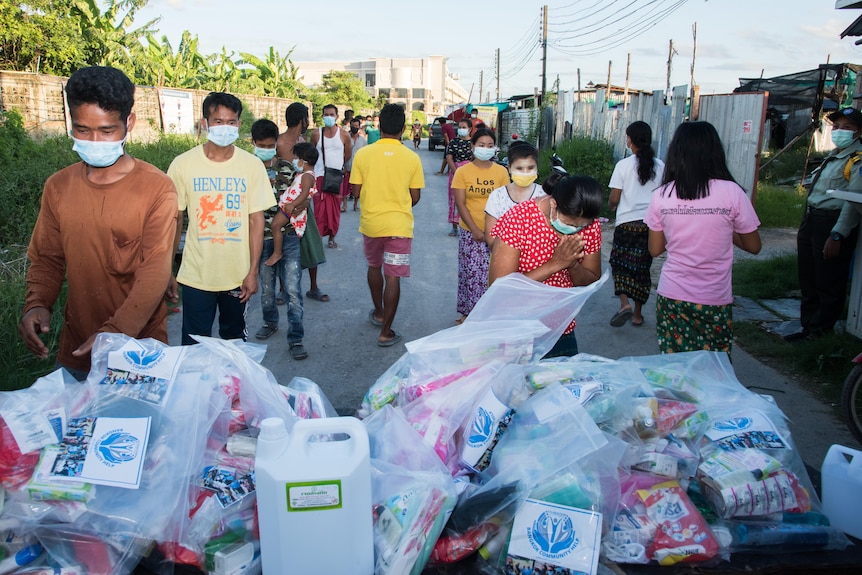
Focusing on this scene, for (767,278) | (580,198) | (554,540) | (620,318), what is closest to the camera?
(554,540)

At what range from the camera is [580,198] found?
292cm

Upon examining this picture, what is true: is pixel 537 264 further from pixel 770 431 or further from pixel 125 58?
pixel 125 58

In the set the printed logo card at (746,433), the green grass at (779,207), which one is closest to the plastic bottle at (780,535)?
the printed logo card at (746,433)

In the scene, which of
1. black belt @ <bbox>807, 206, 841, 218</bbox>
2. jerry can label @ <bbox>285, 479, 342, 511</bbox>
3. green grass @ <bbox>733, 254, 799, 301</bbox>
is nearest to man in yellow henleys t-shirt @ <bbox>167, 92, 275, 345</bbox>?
jerry can label @ <bbox>285, 479, 342, 511</bbox>

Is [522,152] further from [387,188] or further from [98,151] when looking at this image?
[98,151]

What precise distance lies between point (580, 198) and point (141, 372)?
1.96 meters

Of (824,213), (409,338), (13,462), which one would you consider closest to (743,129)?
(824,213)

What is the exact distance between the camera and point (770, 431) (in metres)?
2.03

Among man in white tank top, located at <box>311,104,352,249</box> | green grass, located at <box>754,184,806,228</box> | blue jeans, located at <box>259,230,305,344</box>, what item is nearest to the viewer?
blue jeans, located at <box>259,230,305,344</box>

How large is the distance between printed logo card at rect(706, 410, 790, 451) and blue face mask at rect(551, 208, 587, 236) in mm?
1194

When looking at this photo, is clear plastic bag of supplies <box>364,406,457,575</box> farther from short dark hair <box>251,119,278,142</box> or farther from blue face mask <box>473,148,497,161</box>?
short dark hair <box>251,119,278,142</box>

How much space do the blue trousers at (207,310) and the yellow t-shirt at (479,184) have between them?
7.13ft

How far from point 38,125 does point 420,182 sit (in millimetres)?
10189

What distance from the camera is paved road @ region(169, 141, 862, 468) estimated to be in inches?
165
